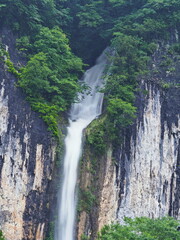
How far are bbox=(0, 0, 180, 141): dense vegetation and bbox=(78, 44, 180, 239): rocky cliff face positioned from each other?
68 centimetres

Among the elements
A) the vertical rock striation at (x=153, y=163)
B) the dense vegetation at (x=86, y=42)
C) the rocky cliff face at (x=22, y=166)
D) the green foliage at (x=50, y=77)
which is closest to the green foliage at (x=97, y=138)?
the dense vegetation at (x=86, y=42)

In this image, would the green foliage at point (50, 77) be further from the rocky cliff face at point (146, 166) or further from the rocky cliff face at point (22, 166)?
the rocky cliff face at point (146, 166)

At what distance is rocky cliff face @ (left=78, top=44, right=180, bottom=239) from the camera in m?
14.5

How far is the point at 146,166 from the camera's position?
15805 millimetres

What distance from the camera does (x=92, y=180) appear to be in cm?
1462

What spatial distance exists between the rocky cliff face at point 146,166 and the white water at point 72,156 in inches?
13.6

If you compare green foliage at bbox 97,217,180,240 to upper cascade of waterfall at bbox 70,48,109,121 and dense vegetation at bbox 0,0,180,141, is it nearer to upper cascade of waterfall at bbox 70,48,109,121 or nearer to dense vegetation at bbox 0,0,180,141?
dense vegetation at bbox 0,0,180,141

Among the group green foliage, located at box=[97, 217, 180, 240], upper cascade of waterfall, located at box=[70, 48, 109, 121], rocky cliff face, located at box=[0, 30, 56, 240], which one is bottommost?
green foliage, located at box=[97, 217, 180, 240]

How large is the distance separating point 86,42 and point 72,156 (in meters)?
8.32

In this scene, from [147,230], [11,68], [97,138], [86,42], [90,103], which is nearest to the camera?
[147,230]

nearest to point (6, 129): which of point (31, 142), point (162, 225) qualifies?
point (31, 142)

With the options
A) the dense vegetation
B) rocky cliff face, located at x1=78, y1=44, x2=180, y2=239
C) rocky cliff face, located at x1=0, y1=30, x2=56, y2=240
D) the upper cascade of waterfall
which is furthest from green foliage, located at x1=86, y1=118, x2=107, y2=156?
the upper cascade of waterfall

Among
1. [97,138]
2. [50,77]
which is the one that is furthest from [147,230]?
[50,77]

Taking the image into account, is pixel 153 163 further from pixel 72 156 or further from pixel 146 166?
pixel 72 156
